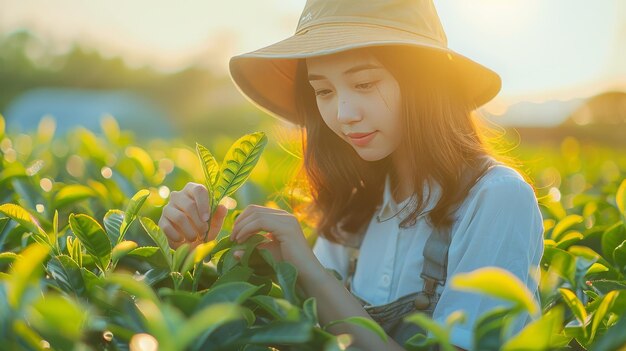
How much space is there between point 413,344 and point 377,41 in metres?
0.81

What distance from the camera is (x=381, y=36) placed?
5.33 ft

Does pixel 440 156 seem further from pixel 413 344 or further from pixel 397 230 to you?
pixel 413 344

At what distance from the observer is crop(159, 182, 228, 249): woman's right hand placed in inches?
56.6

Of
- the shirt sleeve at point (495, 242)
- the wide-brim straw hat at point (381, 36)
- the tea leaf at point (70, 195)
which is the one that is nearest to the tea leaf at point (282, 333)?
the shirt sleeve at point (495, 242)

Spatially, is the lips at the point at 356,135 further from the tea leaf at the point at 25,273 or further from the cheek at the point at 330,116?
the tea leaf at the point at 25,273

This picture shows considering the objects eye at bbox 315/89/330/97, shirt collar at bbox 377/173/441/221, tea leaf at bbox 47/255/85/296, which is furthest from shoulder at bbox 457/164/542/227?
tea leaf at bbox 47/255/85/296

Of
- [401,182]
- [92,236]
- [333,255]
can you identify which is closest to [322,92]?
[401,182]

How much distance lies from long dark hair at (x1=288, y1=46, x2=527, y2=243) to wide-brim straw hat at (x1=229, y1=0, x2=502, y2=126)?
0.04m

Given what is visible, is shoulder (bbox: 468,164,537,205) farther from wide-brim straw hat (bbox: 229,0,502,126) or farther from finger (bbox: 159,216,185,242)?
finger (bbox: 159,216,185,242)

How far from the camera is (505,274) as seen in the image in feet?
2.34

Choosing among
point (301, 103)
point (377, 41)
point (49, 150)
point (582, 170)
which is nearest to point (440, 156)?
point (377, 41)

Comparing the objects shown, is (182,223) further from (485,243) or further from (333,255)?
(333,255)

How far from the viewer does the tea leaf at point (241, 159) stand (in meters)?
1.27

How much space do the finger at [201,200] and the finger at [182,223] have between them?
0.03m
